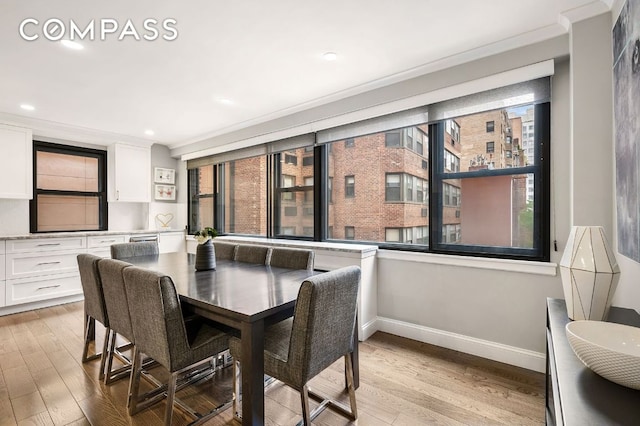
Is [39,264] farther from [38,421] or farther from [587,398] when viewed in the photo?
[587,398]

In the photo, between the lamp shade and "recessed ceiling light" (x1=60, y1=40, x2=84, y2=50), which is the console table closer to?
the lamp shade

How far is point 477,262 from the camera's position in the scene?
253 centimetres

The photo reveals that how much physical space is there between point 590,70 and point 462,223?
133 centimetres

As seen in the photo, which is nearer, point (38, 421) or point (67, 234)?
point (38, 421)

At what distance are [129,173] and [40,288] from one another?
1.96 meters

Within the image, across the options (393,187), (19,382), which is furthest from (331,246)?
(19,382)

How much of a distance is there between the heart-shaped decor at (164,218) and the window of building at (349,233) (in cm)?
368

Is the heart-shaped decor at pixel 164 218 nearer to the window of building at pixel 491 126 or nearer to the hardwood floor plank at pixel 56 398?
the hardwood floor plank at pixel 56 398

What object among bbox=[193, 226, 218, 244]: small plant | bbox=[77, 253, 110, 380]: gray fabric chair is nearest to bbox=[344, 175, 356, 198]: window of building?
bbox=[193, 226, 218, 244]: small plant

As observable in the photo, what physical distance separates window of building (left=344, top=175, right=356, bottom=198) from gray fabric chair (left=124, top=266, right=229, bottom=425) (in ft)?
7.17

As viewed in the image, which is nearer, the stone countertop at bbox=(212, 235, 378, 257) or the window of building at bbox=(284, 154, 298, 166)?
the stone countertop at bbox=(212, 235, 378, 257)

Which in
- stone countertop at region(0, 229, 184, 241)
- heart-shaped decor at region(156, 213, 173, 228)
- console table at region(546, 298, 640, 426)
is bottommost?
console table at region(546, 298, 640, 426)

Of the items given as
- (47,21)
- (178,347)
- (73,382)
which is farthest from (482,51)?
(73,382)

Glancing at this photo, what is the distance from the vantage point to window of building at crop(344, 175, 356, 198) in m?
3.52
